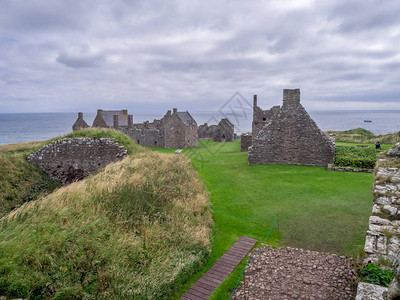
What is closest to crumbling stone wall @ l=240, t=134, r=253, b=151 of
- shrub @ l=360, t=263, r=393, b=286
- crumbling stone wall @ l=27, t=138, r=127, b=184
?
crumbling stone wall @ l=27, t=138, r=127, b=184

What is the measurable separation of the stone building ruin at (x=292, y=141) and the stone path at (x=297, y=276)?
510 inches

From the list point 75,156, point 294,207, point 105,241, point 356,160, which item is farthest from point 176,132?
point 105,241

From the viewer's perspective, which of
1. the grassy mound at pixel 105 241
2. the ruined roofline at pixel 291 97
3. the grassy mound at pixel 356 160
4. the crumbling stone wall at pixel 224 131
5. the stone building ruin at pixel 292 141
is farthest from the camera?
the crumbling stone wall at pixel 224 131

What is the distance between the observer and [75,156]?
14703 mm

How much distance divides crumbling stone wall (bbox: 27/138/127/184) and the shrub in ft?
40.7

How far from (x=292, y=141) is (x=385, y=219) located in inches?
577

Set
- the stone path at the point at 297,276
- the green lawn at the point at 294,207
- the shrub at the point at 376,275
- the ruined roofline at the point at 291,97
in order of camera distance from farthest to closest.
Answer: the ruined roofline at the point at 291,97, the green lawn at the point at 294,207, the stone path at the point at 297,276, the shrub at the point at 376,275

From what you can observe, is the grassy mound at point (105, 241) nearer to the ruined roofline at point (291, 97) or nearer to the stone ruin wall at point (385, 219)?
the stone ruin wall at point (385, 219)

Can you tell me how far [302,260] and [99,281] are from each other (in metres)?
5.73

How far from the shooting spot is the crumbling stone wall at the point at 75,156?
47.3 feet

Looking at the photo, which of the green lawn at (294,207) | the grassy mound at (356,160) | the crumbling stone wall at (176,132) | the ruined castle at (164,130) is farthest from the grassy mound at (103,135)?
the ruined castle at (164,130)

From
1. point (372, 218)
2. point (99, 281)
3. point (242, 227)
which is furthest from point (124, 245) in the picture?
point (372, 218)

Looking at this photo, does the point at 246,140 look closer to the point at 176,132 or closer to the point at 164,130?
the point at 176,132

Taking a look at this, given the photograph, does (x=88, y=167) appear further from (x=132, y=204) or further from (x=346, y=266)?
(x=346, y=266)
